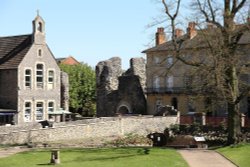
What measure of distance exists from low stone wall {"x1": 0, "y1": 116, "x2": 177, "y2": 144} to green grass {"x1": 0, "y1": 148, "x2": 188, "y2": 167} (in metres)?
4.28

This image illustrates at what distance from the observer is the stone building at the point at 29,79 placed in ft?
165

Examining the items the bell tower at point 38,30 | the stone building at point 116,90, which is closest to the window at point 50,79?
the bell tower at point 38,30

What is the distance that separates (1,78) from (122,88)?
724 inches

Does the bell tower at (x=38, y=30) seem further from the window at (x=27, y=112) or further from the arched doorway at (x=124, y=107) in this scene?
the arched doorway at (x=124, y=107)

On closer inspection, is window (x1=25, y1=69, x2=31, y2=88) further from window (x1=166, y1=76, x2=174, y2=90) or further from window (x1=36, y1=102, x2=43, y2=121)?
window (x1=166, y1=76, x2=174, y2=90)

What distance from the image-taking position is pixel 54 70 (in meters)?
53.7

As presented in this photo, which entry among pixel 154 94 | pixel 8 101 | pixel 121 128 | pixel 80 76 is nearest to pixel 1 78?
pixel 8 101

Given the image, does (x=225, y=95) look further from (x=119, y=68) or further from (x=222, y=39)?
(x=119, y=68)

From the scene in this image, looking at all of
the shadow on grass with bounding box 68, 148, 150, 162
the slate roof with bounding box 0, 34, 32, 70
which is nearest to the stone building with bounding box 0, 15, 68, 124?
the slate roof with bounding box 0, 34, 32, 70

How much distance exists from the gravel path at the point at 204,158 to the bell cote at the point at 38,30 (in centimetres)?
2610

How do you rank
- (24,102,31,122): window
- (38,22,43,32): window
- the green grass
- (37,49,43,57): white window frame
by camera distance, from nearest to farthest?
the green grass → (24,102,31,122): window → (38,22,43,32): window → (37,49,43,57): white window frame

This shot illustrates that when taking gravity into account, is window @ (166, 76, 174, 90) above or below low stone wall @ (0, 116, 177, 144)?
above

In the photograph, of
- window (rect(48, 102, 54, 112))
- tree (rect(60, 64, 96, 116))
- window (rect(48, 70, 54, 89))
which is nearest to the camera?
window (rect(48, 70, 54, 89))

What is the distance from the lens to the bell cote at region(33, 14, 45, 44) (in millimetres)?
51156
